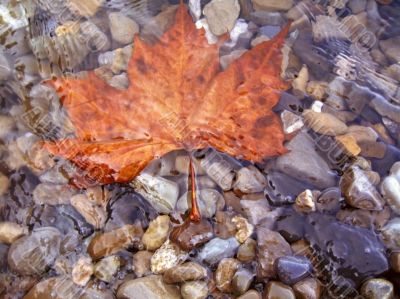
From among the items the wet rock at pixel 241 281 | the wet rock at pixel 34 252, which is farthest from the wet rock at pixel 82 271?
the wet rock at pixel 241 281

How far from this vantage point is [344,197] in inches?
81.3

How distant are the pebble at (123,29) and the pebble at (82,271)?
112 cm

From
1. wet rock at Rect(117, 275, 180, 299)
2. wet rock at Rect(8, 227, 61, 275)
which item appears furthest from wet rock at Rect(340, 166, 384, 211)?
wet rock at Rect(8, 227, 61, 275)

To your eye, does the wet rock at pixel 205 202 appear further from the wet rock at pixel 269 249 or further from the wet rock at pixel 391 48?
the wet rock at pixel 391 48

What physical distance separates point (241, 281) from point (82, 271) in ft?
2.13

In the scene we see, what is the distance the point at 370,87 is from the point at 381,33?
37cm

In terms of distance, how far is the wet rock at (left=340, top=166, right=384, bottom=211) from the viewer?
2.04m

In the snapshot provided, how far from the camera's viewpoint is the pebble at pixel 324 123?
223 centimetres

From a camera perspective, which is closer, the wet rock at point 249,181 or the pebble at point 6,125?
the wet rock at point 249,181

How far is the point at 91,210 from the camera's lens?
2.08 meters

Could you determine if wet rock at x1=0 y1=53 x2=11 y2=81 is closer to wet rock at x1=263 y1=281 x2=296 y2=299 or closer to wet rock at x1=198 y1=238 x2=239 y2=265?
wet rock at x1=198 y1=238 x2=239 y2=265

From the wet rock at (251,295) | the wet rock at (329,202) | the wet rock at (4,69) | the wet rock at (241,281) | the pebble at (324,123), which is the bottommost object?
the wet rock at (251,295)

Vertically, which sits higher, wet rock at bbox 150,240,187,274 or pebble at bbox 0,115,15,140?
pebble at bbox 0,115,15,140

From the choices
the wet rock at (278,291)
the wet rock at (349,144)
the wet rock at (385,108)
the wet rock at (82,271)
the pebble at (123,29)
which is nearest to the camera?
the wet rock at (278,291)
